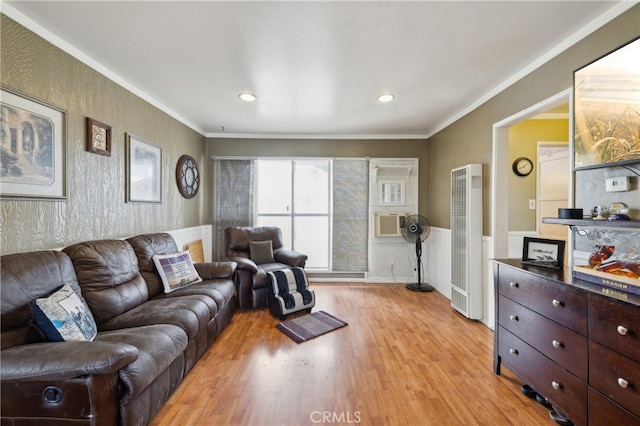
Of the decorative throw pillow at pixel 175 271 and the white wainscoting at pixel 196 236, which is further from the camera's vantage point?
the white wainscoting at pixel 196 236

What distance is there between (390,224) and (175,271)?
317 centimetres

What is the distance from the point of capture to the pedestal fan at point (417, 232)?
4184mm

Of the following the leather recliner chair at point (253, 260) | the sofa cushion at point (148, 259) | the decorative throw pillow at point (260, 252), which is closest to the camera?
the sofa cushion at point (148, 259)

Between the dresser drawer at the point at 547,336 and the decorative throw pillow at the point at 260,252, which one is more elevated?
the decorative throw pillow at the point at 260,252

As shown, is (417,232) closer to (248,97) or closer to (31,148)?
(248,97)

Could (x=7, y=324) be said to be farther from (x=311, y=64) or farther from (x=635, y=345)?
(x=635, y=345)

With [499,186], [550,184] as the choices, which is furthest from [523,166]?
[499,186]

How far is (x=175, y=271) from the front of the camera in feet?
8.82

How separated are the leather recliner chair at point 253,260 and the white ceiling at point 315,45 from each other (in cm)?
181

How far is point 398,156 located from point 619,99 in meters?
3.10

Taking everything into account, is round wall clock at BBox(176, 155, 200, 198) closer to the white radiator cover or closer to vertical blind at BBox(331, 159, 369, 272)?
vertical blind at BBox(331, 159, 369, 272)

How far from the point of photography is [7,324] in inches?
55.8

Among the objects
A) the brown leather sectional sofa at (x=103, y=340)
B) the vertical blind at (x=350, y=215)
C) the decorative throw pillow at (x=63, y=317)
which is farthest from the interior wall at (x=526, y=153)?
the decorative throw pillow at (x=63, y=317)

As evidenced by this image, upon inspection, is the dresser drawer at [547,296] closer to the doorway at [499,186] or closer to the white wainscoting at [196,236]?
the doorway at [499,186]
